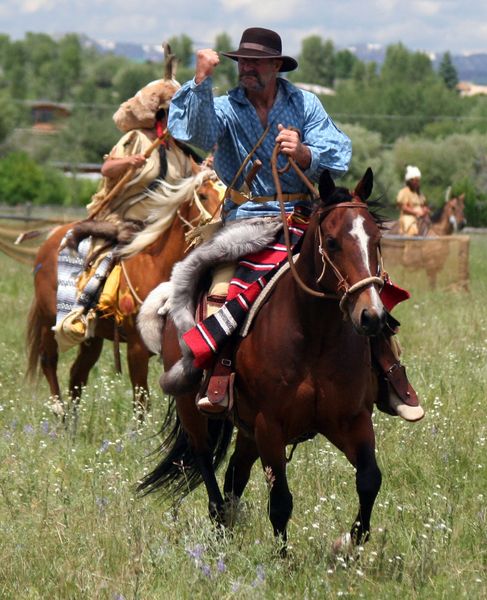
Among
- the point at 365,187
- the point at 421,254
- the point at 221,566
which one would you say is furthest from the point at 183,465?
the point at 421,254

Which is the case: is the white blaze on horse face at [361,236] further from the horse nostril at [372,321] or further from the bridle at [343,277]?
the horse nostril at [372,321]

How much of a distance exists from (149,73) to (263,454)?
6566 inches

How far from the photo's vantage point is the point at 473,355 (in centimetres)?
1084

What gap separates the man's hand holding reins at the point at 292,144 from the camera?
5.90 metres

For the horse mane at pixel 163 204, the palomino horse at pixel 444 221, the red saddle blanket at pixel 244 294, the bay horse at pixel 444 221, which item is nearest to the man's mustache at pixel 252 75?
the red saddle blanket at pixel 244 294

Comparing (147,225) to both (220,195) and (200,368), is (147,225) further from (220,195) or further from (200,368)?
(200,368)

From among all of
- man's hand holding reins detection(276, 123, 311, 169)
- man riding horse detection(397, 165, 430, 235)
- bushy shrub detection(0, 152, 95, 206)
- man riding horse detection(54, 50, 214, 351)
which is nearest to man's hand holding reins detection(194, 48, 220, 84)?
man's hand holding reins detection(276, 123, 311, 169)

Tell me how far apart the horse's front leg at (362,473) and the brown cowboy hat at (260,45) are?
74.1 inches

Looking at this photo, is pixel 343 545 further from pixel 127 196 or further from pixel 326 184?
pixel 127 196

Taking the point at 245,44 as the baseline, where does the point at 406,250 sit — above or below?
below

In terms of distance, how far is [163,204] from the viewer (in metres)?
9.41

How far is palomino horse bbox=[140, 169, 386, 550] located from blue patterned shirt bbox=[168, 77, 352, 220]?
647 millimetres

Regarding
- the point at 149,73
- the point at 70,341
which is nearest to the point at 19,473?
the point at 70,341

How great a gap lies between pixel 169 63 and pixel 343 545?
508cm
